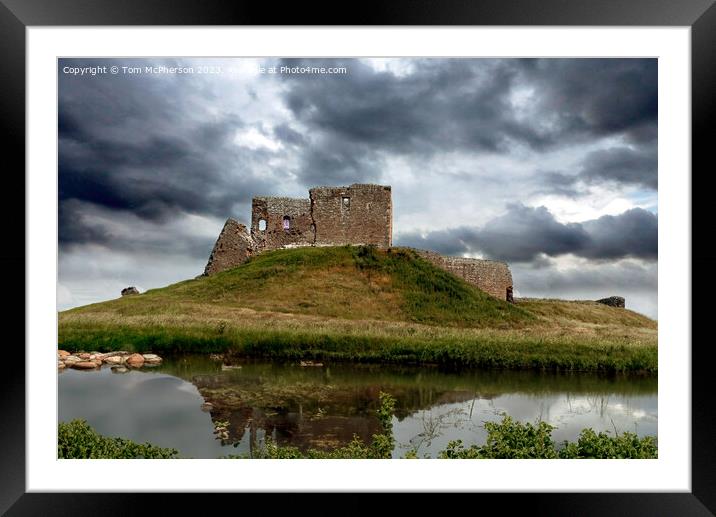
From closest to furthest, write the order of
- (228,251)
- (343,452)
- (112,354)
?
(343,452)
(112,354)
(228,251)

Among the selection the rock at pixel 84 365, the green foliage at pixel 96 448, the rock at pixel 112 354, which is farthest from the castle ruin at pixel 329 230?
the green foliage at pixel 96 448

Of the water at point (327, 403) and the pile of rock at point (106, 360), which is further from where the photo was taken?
the pile of rock at point (106, 360)

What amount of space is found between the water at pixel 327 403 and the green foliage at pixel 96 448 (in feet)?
1.49

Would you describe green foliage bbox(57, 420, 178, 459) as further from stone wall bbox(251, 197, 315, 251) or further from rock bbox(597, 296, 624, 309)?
rock bbox(597, 296, 624, 309)

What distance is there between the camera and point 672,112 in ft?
16.0

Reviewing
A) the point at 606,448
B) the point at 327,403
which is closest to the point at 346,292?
the point at 327,403

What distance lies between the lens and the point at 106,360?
1052 cm

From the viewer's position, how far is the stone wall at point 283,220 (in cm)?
2905

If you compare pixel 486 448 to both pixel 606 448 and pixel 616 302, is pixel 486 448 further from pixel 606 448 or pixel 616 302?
pixel 616 302

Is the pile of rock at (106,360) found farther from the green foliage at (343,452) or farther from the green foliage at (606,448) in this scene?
the green foliage at (606,448)
